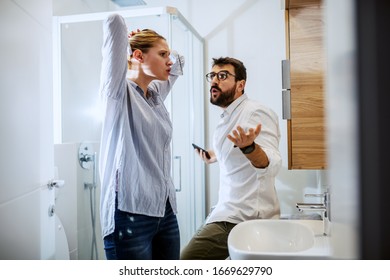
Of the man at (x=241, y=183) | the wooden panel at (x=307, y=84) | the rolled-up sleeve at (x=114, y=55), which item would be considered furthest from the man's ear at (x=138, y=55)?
the wooden panel at (x=307, y=84)

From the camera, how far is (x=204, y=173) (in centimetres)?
138

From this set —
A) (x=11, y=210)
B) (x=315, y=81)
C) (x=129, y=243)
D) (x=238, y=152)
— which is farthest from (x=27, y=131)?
(x=315, y=81)

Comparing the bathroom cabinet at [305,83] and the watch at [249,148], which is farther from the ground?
the bathroom cabinet at [305,83]

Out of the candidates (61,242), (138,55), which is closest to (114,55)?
(138,55)

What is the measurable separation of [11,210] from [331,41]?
483 mm

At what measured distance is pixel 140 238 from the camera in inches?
25.7

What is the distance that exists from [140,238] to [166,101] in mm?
539

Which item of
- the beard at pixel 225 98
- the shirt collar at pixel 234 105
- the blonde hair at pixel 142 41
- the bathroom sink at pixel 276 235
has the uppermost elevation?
the blonde hair at pixel 142 41

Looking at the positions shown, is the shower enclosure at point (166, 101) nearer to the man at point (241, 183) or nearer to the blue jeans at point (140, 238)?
the man at point (241, 183)

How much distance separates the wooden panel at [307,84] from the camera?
0.83 meters

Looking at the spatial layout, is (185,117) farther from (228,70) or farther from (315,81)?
(315,81)

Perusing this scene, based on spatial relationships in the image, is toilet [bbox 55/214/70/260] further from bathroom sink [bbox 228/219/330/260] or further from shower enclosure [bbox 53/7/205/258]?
bathroom sink [bbox 228/219/330/260]

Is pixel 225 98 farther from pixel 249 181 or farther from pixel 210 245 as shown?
pixel 210 245

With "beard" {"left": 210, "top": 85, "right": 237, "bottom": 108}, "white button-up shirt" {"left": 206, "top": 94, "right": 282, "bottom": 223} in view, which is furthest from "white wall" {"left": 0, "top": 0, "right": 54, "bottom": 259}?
"beard" {"left": 210, "top": 85, "right": 237, "bottom": 108}
